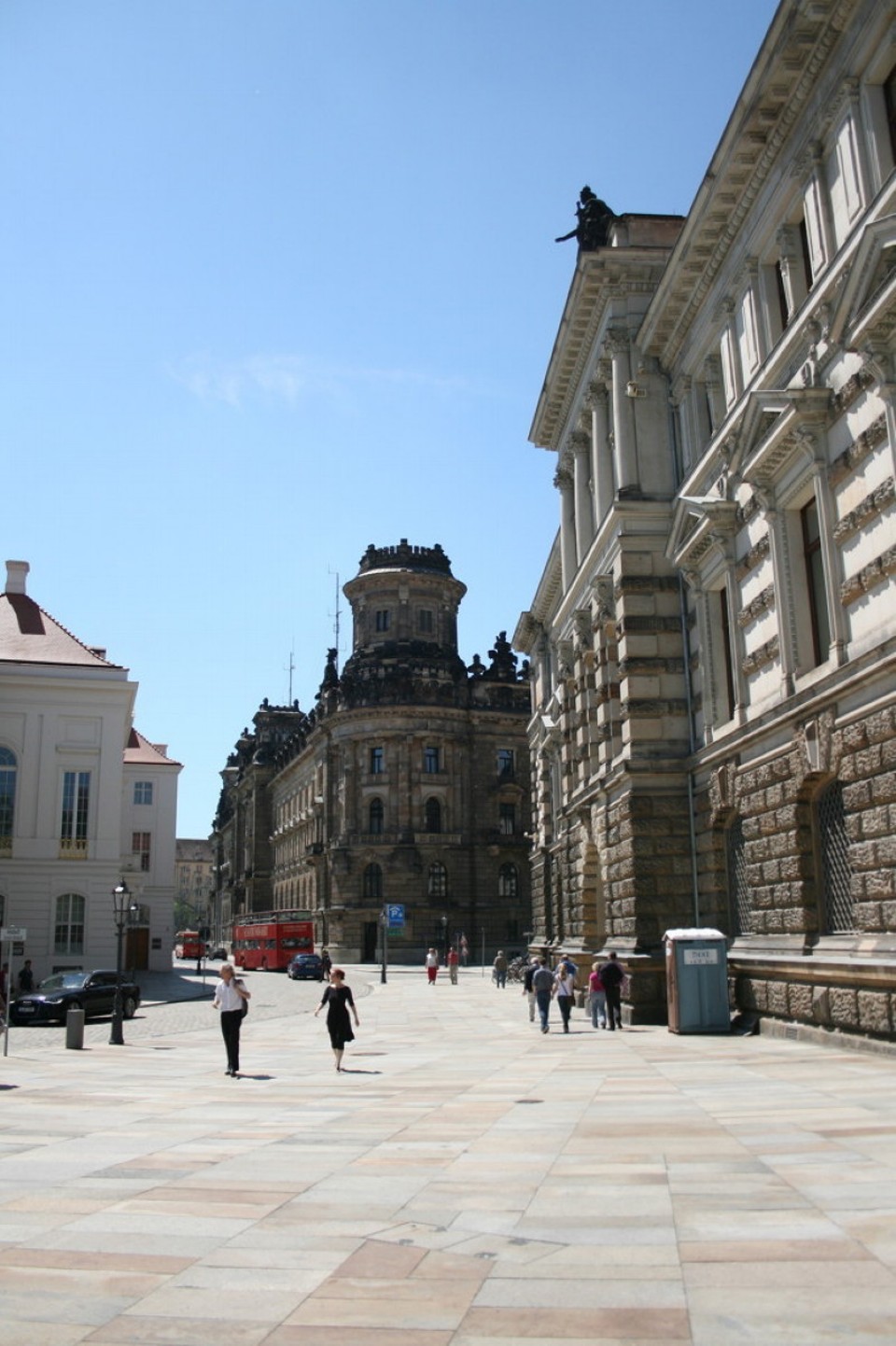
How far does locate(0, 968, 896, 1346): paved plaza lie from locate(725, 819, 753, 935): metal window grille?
4.82m

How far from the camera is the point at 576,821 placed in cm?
3266

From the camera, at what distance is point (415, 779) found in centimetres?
8081

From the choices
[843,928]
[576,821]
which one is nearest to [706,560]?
[843,928]

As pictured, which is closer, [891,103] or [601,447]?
[891,103]

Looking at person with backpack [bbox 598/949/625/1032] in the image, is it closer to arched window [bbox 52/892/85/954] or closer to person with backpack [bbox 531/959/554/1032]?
person with backpack [bbox 531/959/554/1032]

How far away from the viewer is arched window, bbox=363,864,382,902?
79500mm

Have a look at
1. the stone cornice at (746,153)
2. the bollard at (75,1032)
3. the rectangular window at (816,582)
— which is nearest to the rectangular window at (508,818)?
the stone cornice at (746,153)

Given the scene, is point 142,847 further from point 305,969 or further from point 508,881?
point 508,881

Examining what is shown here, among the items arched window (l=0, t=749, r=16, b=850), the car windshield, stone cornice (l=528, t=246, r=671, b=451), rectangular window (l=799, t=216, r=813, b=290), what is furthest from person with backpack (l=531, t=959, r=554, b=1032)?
arched window (l=0, t=749, r=16, b=850)

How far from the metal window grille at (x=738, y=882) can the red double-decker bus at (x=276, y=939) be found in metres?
45.8

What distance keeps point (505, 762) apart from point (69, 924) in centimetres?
4521

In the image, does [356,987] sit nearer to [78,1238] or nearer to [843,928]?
[843,928]

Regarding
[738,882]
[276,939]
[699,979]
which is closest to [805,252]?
[738,882]

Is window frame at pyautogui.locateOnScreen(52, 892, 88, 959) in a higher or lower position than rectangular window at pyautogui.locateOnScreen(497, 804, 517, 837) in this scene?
lower
